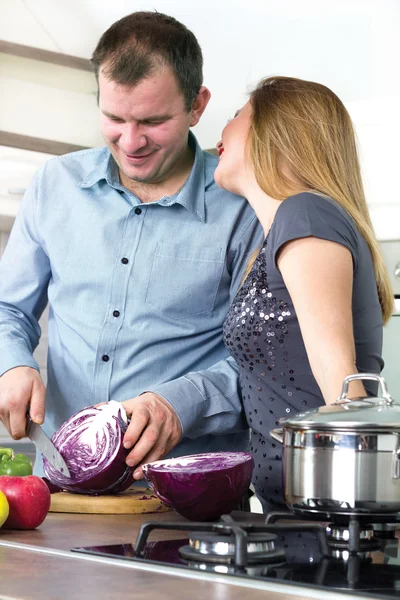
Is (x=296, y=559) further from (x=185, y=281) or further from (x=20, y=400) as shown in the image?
(x=185, y=281)

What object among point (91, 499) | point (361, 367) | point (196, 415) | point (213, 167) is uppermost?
point (213, 167)

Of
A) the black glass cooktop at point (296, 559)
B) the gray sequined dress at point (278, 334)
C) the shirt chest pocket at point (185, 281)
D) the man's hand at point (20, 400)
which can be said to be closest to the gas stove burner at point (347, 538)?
the black glass cooktop at point (296, 559)

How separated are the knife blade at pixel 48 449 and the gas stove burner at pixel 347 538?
1.98ft

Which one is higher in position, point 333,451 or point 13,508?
point 333,451

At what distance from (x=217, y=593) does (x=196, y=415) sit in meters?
0.90

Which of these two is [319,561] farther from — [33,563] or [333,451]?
[33,563]

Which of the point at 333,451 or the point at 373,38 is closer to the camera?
the point at 333,451

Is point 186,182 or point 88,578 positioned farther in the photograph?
point 186,182

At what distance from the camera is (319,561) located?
3.30ft

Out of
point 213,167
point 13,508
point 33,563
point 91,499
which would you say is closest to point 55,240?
point 213,167

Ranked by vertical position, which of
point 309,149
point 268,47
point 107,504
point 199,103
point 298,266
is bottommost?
point 107,504

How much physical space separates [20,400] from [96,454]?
216 mm

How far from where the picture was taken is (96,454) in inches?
62.5

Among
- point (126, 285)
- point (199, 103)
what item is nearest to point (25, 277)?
point (126, 285)
